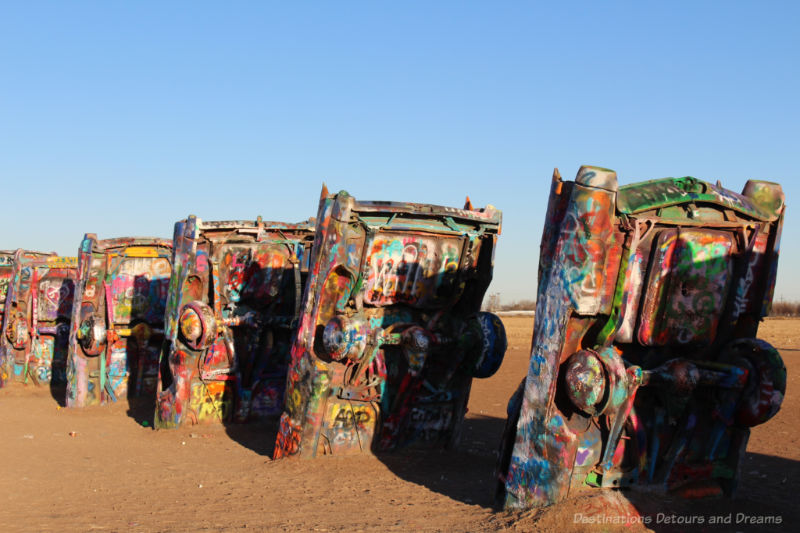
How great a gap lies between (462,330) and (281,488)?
9.03ft

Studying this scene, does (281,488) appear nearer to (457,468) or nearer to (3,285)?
(457,468)

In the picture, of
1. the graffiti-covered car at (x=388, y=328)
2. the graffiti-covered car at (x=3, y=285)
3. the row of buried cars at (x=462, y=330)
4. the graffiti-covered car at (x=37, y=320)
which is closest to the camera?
the row of buried cars at (x=462, y=330)

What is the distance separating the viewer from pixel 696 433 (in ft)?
23.7

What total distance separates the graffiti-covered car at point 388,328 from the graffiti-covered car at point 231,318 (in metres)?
2.48

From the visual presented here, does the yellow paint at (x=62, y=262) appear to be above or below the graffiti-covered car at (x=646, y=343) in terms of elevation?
below

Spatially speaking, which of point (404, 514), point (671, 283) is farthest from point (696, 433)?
point (404, 514)

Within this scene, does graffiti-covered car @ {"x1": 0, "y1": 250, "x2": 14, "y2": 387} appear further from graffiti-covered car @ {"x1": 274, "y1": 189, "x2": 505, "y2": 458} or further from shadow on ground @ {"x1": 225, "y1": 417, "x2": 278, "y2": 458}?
graffiti-covered car @ {"x1": 274, "y1": 189, "x2": 505, "y2": 458}

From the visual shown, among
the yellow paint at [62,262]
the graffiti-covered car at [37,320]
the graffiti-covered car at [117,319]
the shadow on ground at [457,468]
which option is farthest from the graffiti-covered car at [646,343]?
the yellow paint at [62,262]

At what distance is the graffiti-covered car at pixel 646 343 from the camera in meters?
6.47

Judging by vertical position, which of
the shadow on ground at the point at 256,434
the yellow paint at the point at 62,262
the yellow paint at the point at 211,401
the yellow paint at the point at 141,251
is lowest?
the shadow on ground at the point at 256,434

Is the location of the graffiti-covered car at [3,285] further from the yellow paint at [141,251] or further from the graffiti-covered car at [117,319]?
the yellow paint at [141,251]

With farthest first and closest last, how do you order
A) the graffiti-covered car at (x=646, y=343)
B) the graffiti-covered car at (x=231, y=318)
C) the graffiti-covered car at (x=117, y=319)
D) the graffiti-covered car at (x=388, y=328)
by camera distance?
the graffiti-covered car at (x=117, y=319) < the graffiti-covered car at (x=231, y=318) < the graffiti-covered car at (x=388, y=328) < the graffiti-covered car at (x=646, y=343)

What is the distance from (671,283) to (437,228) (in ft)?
10.2

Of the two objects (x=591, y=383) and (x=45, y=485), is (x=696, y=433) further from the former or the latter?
(x=45, y=485)
